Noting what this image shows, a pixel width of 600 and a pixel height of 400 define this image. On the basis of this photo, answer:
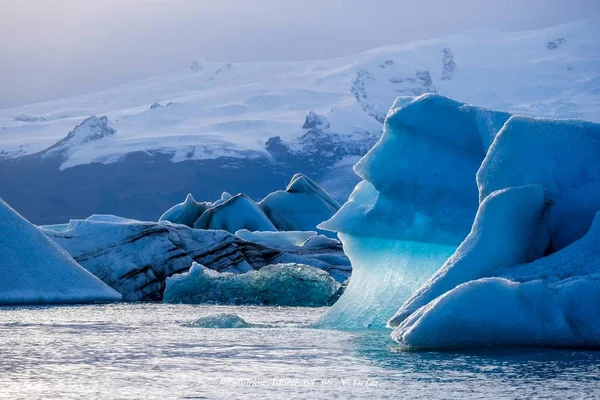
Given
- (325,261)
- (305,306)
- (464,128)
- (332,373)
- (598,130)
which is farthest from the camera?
(325,261)

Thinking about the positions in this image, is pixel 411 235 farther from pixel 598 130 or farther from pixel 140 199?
pixel 140 199

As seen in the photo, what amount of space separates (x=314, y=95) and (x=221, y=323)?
279 ft

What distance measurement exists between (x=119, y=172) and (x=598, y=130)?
2463 inches

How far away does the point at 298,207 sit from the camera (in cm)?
2636

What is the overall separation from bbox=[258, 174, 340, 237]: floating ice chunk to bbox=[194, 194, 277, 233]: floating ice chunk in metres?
1.78

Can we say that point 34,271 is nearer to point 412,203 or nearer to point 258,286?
point 258,286

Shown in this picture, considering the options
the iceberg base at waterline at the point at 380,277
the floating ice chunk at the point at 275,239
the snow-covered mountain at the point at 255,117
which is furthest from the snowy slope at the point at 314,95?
the iceberg base at waterline at the point at 380,277

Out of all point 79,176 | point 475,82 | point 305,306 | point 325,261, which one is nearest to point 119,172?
point 79,176

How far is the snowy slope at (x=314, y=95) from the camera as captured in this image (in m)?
77.4

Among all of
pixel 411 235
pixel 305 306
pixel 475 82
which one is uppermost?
pixel 475 82

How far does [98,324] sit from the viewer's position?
10.2 m

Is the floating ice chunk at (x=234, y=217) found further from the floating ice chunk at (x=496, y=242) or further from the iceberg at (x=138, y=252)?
the floating ice chunk at (x=496, y=242)

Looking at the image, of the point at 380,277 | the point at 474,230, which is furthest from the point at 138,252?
the point at 474,230

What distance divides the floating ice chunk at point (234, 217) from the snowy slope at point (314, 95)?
150ft
